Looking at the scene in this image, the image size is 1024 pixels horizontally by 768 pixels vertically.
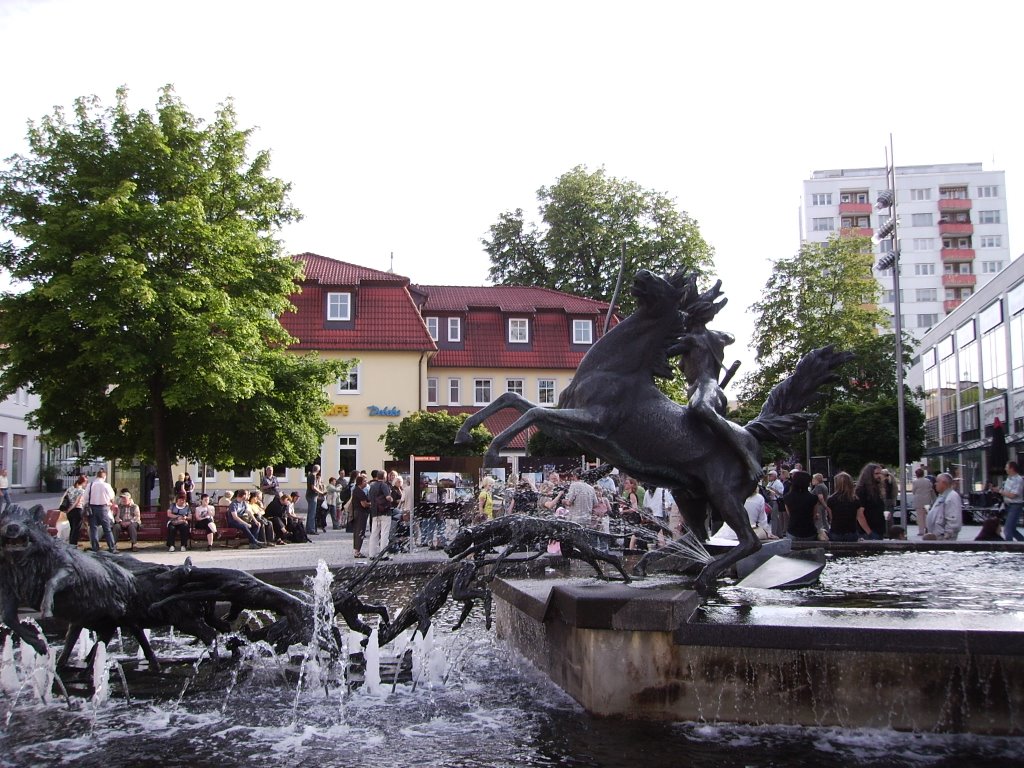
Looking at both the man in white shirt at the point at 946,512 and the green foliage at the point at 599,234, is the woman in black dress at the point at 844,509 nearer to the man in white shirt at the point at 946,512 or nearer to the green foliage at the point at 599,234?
the man in white shirt at the point at 946,512

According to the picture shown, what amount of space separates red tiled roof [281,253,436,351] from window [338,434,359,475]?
4328 mm

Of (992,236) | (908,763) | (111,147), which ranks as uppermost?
(992,236)

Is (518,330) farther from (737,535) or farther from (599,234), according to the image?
(737,535)

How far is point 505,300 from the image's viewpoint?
54719mm

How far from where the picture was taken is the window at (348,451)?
4962 centimetres

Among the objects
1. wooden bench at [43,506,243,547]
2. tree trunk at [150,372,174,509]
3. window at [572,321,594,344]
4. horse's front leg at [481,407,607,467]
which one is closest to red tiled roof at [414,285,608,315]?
window at [572,321,594,344]

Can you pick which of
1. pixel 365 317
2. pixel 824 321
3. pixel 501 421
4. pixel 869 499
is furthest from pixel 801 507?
pixel 824 321

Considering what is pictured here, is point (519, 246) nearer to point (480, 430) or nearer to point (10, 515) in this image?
point (480, 430)

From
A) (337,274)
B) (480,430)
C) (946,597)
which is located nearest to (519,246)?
(337,274)

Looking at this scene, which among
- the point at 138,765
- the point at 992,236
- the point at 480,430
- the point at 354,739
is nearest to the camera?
the point at 138,765

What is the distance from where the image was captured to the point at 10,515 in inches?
252

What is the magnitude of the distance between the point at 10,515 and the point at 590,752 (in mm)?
3826

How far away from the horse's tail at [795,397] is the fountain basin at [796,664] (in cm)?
230

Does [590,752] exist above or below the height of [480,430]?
below
